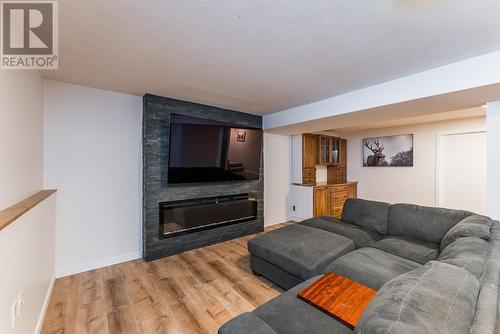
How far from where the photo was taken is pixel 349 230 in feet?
9.07

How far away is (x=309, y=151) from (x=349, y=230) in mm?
2454

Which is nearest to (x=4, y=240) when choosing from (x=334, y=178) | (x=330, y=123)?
(x=330, y=123)

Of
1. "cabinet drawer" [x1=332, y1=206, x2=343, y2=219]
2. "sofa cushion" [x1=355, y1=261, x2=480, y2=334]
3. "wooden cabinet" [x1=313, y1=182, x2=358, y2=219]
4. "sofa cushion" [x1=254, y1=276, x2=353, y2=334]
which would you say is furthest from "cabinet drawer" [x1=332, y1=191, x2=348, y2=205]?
"sofa cushion" [x1=355, y1=261, x2=480, y2=334]

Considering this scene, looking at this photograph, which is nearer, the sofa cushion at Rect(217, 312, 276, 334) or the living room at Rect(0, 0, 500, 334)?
the sofa cushion at Rect(217, 312, 276, 334)

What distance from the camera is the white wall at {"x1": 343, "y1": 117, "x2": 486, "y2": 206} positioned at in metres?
4.38

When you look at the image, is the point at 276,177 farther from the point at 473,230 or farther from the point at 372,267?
the point at 473,230

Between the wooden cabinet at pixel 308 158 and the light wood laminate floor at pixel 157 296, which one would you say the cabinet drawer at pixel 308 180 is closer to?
the wooden cabinet at pixel 308 158

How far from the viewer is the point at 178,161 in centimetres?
301

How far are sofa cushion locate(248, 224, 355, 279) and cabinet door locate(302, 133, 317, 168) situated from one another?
245 cm

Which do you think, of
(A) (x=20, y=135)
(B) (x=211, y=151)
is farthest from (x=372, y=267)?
(A) (x=20, y=135)

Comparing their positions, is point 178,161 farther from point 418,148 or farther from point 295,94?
point 418,148

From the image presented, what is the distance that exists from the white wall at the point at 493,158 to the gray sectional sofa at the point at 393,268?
33 cm

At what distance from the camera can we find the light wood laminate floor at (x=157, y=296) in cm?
176

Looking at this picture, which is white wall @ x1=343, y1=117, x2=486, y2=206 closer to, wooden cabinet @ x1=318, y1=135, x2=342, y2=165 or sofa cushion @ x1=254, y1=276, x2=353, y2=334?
wooden cabinet @ x1=318, y1=135, x2=342, y2=165
